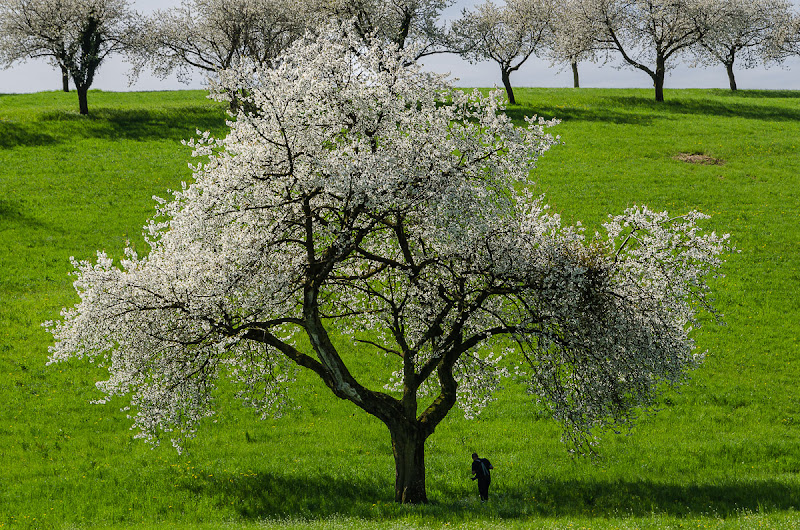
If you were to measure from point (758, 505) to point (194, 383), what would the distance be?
17.7 metres

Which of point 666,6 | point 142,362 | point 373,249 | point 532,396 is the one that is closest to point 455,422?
point 532,396

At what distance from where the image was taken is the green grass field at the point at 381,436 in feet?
67.5

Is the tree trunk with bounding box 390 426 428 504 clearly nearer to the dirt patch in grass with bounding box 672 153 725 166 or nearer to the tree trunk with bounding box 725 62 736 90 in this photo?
the dirt patch in grass with bounding box 672 153 725 166

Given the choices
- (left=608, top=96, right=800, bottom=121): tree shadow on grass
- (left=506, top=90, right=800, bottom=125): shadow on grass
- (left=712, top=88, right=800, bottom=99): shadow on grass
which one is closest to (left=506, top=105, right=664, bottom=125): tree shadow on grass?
(left=506, top=90, right=800, bottom=125): shadow on grass

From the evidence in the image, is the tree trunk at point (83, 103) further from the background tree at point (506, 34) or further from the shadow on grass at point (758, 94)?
the shadow on grass at point (758, 94)

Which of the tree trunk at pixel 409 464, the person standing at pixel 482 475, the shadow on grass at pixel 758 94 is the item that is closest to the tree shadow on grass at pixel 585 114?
the shadow on grass at pixel 758 94

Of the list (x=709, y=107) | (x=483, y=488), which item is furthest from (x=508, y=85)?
(x=483, y=488)

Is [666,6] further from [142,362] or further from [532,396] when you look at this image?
[142,362]

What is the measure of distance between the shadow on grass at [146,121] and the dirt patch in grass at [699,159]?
140 ft

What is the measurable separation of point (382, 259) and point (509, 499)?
29.6 feet

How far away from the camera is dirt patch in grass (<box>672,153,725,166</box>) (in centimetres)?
5912

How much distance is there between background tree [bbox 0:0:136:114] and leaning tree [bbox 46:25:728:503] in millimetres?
52645

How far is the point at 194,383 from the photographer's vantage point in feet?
69.1

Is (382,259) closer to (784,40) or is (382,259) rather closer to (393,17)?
(393,17)
